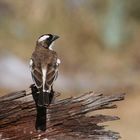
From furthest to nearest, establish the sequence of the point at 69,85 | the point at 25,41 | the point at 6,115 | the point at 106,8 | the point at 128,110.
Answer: the point at 106,8, the point at 25,41, the point at 69,85, the point at 128,110, the point at 6,115

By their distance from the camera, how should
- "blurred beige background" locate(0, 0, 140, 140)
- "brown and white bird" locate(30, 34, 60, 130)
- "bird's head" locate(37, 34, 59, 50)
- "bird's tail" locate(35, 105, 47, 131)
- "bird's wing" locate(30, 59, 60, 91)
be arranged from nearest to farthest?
1. "bird's tail" locate(35, 105, 47, 131)
2. "brown and white bird" locate(30, 34, 60, 130)
3. "bird's wing" locate(30, 59, 60, 91)
4. "bird's head" locate(37, 34, 59, 50)
5. "blurred beige background" locate(0, 0, 140, 140)

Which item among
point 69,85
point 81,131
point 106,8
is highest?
point 106,8

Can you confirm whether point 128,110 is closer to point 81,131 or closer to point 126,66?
point 126,66

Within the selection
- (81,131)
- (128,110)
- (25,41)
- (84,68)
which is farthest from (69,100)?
(25,41)

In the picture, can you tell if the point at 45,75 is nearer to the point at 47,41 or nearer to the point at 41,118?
the point at 41,118

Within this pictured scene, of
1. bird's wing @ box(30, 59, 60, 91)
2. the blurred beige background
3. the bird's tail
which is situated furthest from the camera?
the blurred beige background

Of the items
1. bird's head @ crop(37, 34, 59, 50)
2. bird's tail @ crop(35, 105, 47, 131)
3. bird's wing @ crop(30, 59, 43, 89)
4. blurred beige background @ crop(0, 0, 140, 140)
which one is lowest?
bird's tail @ crop(35, 105, 47, 131)

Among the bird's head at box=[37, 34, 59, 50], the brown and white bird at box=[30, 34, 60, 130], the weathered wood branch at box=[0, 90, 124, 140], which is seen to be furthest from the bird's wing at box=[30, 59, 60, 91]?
the bird's head at box=[37, 34, 59, 50]

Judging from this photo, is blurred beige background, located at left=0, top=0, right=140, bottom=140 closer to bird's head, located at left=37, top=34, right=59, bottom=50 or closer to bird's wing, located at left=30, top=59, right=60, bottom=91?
bird's head, located at left=37, top=34, right=59, bottom=50
